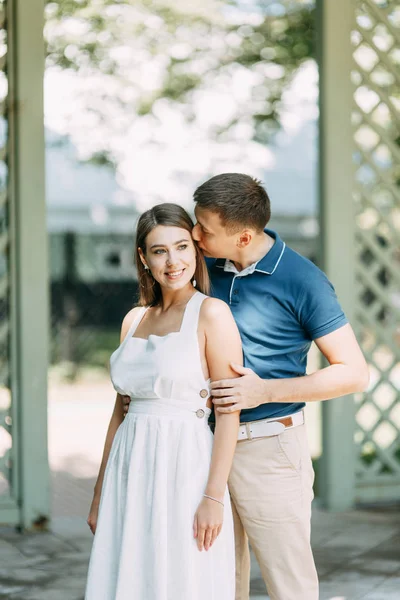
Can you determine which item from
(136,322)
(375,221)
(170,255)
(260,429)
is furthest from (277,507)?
(375,221)

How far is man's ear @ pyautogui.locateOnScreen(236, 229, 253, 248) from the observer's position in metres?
2.22

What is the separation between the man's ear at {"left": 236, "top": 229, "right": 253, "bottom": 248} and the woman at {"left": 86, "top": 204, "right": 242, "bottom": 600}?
0.13 meters

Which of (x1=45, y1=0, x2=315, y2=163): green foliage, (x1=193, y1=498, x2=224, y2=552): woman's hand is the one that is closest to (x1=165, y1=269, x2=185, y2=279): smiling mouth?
(x1=193, y1=498, x2=224, y2=552): woman's hand

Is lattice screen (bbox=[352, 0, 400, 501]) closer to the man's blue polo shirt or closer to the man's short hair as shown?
the man's blue polo shirt

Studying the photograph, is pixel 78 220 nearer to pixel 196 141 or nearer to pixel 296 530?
pixel 196 141

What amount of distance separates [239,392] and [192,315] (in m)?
0.24

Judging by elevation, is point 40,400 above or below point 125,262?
below

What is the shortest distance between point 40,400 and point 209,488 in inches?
94.4

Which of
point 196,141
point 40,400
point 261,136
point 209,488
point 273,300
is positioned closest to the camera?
point 209,488

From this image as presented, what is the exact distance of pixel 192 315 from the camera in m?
2.16

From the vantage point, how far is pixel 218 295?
2.35 metres

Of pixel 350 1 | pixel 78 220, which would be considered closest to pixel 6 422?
pixel 350 1

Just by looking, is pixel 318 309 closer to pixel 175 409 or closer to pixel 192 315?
pixel 192 315

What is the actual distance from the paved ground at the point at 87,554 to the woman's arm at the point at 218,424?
4.72ft
